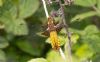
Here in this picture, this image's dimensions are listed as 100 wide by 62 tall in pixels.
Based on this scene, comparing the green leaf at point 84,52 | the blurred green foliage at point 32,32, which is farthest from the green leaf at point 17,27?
the green leaf at point 84,52

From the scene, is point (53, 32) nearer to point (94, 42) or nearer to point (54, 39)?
point (54, 39)

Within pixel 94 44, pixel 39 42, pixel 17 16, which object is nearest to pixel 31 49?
pixel 39 42

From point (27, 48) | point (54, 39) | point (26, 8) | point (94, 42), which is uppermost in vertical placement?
point (26, 8)

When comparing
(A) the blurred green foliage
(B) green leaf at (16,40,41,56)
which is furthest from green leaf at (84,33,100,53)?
(B) green leaf at (16,40,41,56)

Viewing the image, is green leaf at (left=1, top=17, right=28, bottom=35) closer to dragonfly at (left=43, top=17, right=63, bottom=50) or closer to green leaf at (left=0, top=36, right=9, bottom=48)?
green leaf at (left=0, top=36, right=9, bottom=48)

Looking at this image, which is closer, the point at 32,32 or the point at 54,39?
the point at 54,39

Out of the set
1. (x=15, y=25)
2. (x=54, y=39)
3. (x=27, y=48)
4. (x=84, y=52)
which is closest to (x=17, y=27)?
(x=15, y=25)

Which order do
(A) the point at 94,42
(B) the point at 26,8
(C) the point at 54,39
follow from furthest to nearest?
(B) the point at 26,8 < (A) the point at 94,42 < (C) the point at 54,39
